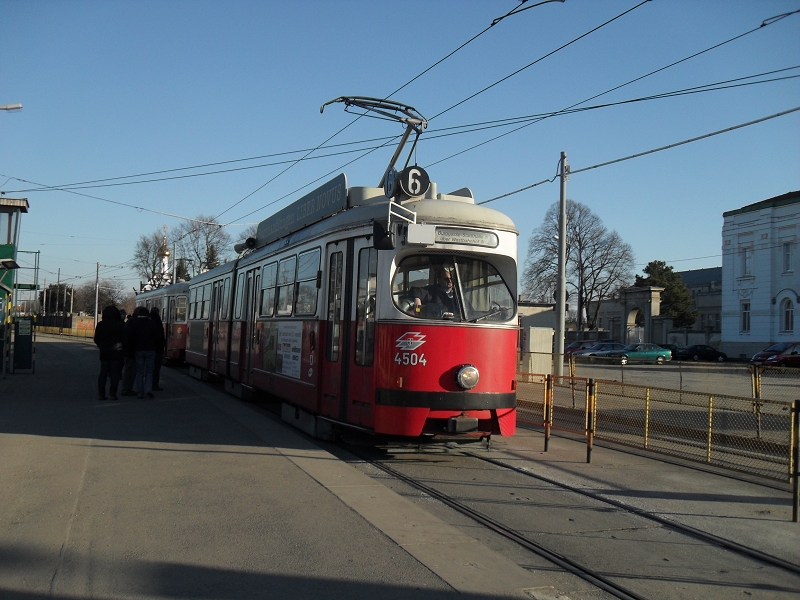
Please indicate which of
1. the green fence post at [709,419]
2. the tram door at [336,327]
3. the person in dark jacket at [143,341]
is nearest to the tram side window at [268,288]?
the person in dark jacket at [143,341]

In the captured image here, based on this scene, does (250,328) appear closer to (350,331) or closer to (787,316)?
(350,331)

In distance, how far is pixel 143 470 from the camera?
8.21 meters

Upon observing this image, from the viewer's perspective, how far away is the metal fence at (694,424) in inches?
362

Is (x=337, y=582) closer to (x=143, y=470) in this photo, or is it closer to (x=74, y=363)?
(x=143, y=470)

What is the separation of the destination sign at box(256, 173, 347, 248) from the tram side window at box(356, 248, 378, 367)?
1499mm

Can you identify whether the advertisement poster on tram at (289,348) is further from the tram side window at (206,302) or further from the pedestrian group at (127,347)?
the tram side window at (206,302)

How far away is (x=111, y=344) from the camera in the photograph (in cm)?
1425

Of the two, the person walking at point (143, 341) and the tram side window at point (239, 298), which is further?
the tram side window at point (239, 298)

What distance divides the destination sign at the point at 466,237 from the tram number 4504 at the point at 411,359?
56.6 inches

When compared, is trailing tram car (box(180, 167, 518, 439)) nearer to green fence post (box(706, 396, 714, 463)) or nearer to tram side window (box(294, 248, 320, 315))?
tram side window (box(294, 248, 320, 315))

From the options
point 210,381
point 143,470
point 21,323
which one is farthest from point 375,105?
point 21,323

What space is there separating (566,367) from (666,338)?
43.8 m

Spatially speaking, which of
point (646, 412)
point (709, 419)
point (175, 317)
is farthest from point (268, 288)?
point (175, 317)

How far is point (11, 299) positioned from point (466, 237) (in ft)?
54.4
